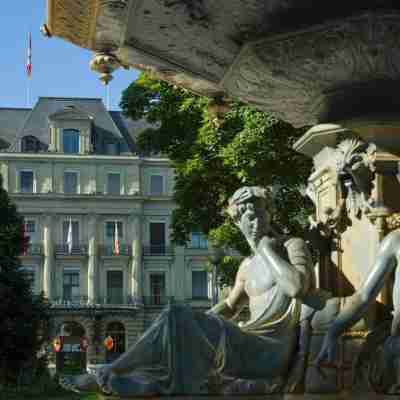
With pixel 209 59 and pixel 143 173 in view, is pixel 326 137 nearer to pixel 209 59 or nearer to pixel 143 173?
pixel 209 59

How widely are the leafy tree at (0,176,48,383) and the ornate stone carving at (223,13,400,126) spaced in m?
22.7

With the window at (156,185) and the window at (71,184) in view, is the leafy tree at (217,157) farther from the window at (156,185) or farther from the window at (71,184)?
the window at (156,185)

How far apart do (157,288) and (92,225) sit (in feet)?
21.9

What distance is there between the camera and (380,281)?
7.14 meters

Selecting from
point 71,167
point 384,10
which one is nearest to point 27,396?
point 384,10

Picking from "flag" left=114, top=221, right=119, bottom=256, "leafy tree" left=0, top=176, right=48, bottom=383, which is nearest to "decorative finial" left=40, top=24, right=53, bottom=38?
"leafy tree" left=0, top=176, right=48, bottom=383

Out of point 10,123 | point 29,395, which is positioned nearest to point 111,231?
point 10,123

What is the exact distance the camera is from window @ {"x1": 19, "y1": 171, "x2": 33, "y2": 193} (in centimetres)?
7138

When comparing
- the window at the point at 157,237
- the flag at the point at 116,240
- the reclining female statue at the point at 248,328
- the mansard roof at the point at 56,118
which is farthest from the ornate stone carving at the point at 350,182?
the window at the point at 157,237

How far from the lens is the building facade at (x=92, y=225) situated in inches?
2815

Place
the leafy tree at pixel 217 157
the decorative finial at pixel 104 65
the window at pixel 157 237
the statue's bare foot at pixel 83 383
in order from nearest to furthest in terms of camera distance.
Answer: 1. the statue's bare foot at pixel 83 383
2. the decorative finial at pixel 104 65
3. the leafy tree at pixel 217 157
4. the window at pixel 157 237

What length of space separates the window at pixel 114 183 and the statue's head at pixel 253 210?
6506 centimetres

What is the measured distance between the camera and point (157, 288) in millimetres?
73562

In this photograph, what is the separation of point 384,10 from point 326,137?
1.43 meters
